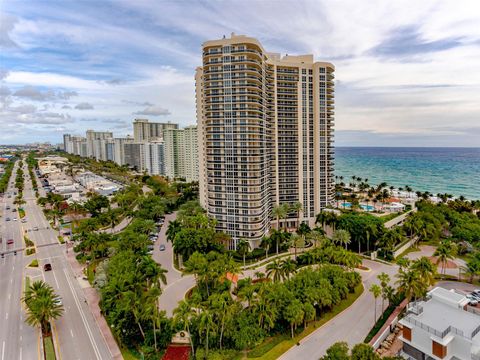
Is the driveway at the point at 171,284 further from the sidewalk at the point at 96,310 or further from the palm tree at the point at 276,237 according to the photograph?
the palm tree at the point at 276,237

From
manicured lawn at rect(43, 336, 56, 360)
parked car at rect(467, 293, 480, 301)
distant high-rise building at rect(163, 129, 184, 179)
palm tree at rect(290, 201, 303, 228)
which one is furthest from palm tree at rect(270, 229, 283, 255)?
distant high-rise building at rect(163, 129, 184, 179)

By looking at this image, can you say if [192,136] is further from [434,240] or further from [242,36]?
[434,240]

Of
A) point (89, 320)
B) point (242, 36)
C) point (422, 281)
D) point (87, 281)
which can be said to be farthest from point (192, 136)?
point (422, 281)

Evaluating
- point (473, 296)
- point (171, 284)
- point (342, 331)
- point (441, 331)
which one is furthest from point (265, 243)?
point (441, 331)

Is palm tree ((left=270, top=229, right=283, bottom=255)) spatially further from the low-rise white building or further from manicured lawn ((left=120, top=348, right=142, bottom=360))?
the low-rise white building

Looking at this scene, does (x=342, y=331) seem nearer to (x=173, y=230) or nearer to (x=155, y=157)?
(x=173, y=230)
